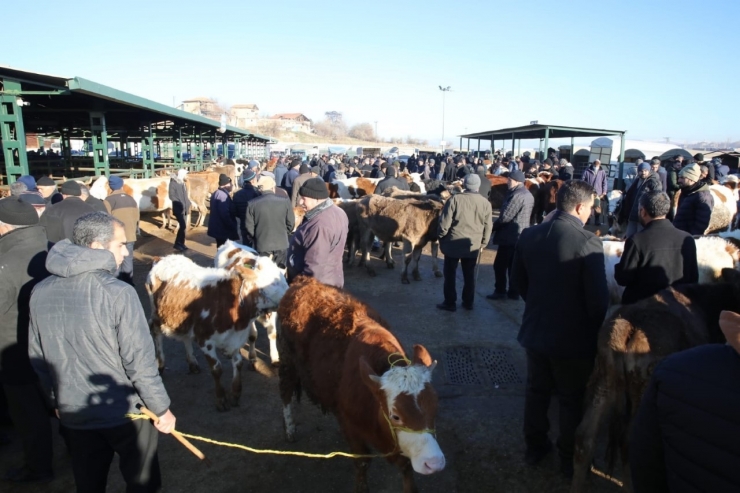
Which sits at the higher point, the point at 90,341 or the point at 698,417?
the point at 698,417

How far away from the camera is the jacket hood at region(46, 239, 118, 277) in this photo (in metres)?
2.54

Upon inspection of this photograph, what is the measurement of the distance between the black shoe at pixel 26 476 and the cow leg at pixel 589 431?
4128mm

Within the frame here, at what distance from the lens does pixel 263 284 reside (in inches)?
202

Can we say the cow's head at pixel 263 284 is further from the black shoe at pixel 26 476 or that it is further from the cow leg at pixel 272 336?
the black shoe at pixel 26 476

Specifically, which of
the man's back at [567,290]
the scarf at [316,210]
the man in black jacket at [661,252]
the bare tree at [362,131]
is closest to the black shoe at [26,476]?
the scarf at [316,210]

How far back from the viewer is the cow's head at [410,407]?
266 cm

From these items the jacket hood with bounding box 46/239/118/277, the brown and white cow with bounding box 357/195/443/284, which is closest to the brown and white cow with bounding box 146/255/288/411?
the jacket hood with bounding box 46/239/118/277

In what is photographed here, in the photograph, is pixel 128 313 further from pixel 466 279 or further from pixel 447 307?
pixel 466 279

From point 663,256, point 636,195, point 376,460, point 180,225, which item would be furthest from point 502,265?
point 180,225

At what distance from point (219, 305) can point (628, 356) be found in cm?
390

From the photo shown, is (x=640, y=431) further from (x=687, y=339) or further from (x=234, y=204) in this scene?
(x=234, y=204)

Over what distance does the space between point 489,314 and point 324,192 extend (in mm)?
3848

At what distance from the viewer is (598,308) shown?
3512mm

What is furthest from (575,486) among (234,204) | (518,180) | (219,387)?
(234,204)
